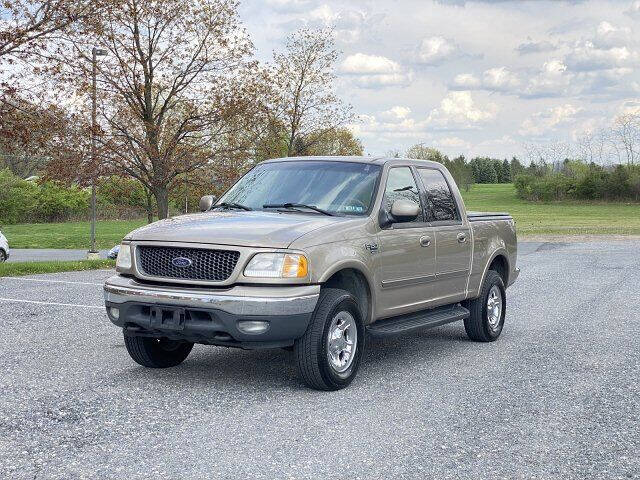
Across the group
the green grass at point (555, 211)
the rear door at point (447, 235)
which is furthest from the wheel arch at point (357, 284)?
the green grass at point (555, 211)

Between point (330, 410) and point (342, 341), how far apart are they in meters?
0.84

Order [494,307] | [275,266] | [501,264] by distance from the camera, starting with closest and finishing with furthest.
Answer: [275,266] → [494,307] → [501,264]

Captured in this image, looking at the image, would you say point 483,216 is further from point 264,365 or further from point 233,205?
point 264,365

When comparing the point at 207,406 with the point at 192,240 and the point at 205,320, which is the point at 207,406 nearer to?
the point at 205,320

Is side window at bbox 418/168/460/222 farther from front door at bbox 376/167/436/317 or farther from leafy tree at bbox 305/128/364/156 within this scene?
leafy tree at bbox 305/128/364/156

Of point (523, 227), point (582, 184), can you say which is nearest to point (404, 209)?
point (523, 227)

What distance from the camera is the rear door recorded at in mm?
8281

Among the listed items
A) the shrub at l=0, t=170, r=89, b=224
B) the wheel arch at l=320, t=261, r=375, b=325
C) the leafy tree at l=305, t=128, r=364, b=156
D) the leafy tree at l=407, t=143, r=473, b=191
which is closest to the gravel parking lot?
the wheel arch at l=320, t=261, r=375, b=325

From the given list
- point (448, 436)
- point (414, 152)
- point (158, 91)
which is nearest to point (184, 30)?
point (158, 91)

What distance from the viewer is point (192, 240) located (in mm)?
6535

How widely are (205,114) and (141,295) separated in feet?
64.3

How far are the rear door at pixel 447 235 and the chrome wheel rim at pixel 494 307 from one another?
702 millimetres

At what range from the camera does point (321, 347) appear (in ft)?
21.2

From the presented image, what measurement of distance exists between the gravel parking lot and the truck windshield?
1.44 meters
